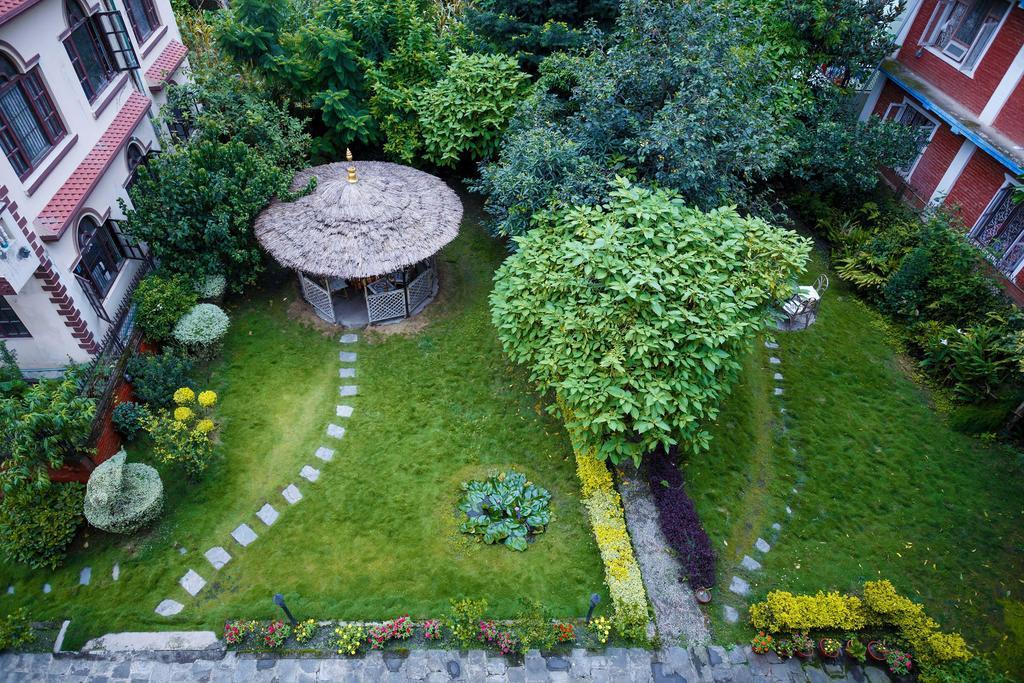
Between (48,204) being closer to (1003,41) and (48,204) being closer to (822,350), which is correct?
(822,350)

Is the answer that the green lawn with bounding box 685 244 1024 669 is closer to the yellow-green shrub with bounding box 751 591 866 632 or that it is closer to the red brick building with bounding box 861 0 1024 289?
the yellow-green shrub with bounding box 751 591 866 632

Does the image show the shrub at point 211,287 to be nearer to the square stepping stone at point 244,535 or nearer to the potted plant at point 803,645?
the square stepping stone at point 244,535

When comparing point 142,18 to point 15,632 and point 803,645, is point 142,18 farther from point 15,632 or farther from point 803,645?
point 803,645

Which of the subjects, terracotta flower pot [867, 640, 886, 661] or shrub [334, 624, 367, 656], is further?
terracotta flower pot [867, 640, 886, 661]

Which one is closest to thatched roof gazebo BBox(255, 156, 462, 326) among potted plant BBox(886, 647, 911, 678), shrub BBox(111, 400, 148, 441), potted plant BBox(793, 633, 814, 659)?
shrub BBox(111, 400, 148, 441)

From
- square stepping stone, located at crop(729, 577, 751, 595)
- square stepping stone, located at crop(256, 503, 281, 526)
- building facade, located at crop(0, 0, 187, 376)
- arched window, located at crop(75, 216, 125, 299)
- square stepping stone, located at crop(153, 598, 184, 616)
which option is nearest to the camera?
square stepping stone, located at crop(153, 598, 184, 616)

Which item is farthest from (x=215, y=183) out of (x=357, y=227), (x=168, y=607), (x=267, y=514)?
(x=168, y=607)

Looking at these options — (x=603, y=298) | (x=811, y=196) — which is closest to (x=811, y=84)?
(x=811, y=196)
